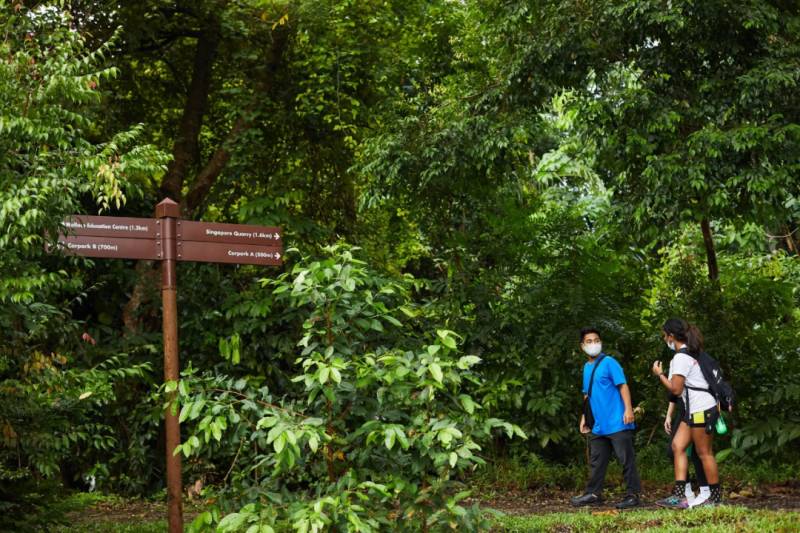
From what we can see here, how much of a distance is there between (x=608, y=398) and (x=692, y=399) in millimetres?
751

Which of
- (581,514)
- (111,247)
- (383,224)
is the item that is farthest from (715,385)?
(383,224)

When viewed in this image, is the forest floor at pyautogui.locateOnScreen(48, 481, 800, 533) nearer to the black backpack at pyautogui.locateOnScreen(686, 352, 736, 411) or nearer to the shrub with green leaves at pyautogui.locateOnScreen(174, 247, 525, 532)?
the shrub with green leaves at pyautogui.locateOnScreen(174, 247, 525, 532)

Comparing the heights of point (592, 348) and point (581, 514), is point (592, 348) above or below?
above

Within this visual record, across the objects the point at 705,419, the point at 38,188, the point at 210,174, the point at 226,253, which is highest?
the point at 210,174

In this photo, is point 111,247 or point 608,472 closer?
point 111,247

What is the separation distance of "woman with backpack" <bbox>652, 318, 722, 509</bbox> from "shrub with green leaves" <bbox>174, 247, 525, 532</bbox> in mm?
3013

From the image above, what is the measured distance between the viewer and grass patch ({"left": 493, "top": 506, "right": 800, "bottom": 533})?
7.50m

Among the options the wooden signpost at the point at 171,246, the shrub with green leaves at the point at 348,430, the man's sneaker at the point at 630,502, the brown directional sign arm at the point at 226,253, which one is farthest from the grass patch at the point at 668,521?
the brown directional sign arm at the point at 226,253

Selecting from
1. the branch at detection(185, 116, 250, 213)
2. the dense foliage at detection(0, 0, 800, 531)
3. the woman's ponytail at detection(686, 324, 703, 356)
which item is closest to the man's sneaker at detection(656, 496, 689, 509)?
the woman's ponytail at detection(686, 324, 703, 356)

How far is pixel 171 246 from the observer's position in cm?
730

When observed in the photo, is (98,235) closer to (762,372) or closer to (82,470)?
(82,470)

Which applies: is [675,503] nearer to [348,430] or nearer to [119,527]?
[348,430]

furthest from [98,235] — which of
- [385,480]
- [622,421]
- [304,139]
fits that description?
[304,139]

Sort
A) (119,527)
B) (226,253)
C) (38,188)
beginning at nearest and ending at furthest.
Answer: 1. (38,188)
2. (226,253)
3. (119,527)
